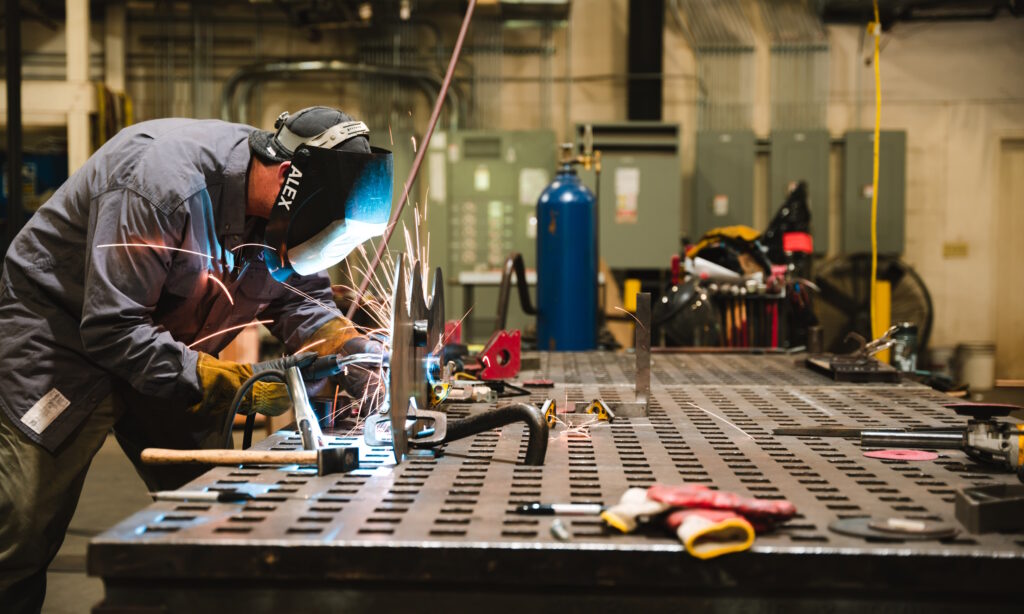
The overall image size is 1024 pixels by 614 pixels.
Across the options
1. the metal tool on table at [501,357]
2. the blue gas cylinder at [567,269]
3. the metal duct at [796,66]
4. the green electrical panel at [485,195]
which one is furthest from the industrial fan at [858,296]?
the metal tool on table at [501,357]

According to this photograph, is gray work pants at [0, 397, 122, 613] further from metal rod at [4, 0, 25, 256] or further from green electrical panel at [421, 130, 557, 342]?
green electrical panel at [421, 130, 557, 342]

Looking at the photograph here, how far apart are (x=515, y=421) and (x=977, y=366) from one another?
20.4 ft

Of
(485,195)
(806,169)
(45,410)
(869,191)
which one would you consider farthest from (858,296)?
(45,410)

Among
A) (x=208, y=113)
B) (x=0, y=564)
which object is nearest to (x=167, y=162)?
(x=0, y=564)

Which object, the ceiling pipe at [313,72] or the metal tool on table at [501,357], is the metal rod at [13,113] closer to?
the metal tool on table at [501,357]

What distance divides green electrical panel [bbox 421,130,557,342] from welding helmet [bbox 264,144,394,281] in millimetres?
4422

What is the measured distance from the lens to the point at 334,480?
1.18 meters

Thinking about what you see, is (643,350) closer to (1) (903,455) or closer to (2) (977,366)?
(1) (903,455)

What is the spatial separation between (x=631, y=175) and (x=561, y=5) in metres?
1.33

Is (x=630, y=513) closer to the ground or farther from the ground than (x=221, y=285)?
closer to the ground

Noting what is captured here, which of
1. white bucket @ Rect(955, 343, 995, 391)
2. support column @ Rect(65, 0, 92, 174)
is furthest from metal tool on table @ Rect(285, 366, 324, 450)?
white bucket @ Rect(955, 343, 995, 391)

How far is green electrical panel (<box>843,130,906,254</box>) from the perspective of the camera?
6219 millimetres

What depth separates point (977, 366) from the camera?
6.48 metres

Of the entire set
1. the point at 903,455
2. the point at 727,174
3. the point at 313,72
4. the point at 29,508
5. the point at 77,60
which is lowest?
the point at 29,508
